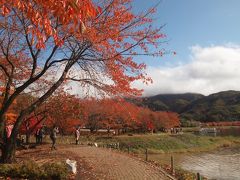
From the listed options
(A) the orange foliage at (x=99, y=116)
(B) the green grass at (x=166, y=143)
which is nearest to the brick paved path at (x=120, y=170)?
(A) the orange foliage at (x=99, y=116)

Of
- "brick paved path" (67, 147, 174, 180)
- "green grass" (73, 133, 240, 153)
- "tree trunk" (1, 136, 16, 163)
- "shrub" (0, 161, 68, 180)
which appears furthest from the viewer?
"green grass" (73, 133, 240, 153)

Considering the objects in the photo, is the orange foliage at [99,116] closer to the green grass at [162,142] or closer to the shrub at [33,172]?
the green grass at [162,142]

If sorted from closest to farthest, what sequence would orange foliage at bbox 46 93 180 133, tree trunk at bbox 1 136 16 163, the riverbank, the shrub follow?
the shrub
tree trunk at bbox 1 136 16 163
orange foliage at bbox 46 93 180 133
the riverbank

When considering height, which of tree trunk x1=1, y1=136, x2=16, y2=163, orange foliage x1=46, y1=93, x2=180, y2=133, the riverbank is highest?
orange foliage x1=46, y1=93, x2=180, y2=133

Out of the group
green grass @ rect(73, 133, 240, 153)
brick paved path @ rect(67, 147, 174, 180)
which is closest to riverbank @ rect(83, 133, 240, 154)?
green grass @ rect(73, 133, 240, 153)

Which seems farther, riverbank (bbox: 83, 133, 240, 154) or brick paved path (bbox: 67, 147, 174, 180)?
riverbank (bbox: 83, 133, 240, 154)

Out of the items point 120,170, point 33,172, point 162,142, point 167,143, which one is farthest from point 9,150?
point 167,143

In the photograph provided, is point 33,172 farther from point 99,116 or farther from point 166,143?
point 99,116

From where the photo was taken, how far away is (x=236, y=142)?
61719mm

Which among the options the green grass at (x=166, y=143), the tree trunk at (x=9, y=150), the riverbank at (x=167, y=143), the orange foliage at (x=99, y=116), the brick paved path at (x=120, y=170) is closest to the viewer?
the brick paved path at (x=120, y=170)

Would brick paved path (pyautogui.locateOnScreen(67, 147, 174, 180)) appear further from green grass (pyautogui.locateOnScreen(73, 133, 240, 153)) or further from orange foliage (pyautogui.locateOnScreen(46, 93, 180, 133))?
green grass (pyautogui.locateOnScreen(73, 133, 240, 153))

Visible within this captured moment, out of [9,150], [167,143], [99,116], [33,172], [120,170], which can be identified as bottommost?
[167,143]

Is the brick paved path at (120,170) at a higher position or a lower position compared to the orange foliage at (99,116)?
lower

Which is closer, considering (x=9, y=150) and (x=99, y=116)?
(x=9, y=150)
